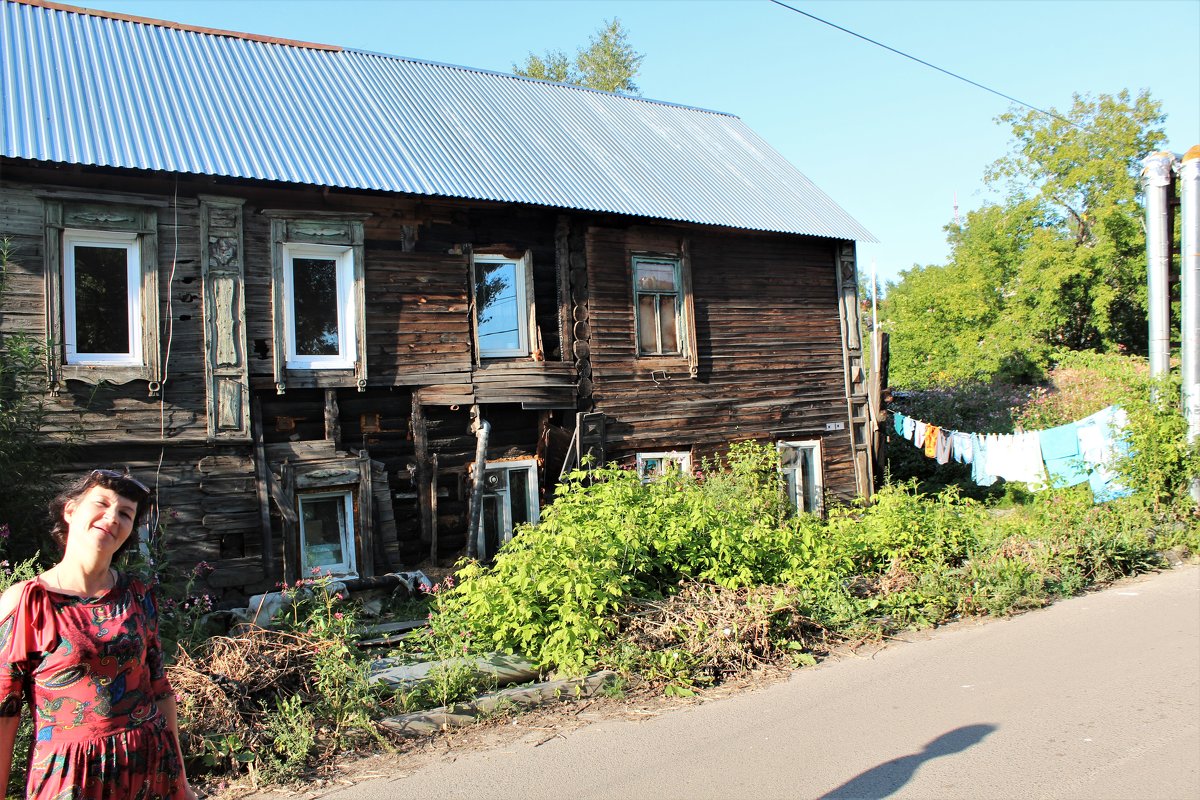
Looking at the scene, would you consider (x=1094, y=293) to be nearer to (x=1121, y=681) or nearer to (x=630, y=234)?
(x=630, y=234)

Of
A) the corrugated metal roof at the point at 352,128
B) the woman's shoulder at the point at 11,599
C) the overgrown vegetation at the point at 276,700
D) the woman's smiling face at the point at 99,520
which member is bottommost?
the overgrown vegetation at the point at 276,700

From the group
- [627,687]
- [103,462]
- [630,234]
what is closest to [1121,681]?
[627,687]

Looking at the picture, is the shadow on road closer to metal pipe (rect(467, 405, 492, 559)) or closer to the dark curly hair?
the dark curly hair

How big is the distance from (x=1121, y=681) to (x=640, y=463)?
23.3 ft

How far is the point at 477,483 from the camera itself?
36.6ft

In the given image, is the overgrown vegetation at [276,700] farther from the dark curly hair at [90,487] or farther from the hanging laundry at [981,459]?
the hanging laundry at [981,459]

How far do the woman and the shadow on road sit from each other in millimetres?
3521

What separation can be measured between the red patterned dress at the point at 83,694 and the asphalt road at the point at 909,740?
2.26 m

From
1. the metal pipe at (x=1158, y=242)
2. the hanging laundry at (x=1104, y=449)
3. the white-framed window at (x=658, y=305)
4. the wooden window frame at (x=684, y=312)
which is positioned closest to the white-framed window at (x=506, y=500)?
the white-framed window at (x=658, y=305)

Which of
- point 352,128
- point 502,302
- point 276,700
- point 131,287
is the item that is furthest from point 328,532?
point 352,128

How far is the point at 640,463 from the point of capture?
42.5 ft

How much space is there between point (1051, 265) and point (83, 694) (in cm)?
2842

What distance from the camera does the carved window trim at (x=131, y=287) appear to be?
891 cm

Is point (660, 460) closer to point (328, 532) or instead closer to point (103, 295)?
point (328, 532)
